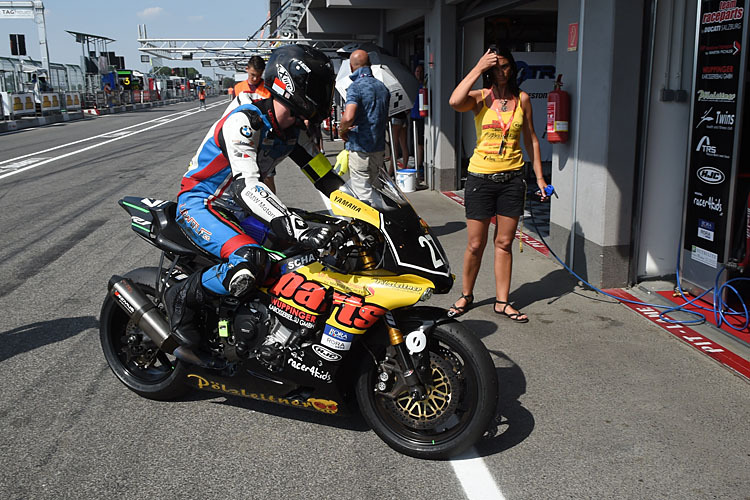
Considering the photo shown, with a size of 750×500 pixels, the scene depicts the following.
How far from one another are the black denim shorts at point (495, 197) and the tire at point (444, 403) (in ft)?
7.35

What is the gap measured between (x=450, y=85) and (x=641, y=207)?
19.4 feet

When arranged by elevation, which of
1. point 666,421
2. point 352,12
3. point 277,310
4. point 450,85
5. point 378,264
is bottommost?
point 666,421

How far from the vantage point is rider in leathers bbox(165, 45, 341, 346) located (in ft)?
11.4

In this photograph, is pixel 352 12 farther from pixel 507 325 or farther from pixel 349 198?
pixel 349 198

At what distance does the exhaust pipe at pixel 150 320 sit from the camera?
12.9 feet

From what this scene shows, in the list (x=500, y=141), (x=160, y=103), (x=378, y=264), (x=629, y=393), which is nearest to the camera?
(x=378, y=264)

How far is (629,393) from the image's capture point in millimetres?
4309

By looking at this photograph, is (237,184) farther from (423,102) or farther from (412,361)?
Answer: (423,102)

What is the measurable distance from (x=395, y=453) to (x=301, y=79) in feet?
6.40

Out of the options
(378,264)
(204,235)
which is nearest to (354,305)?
(378,264)

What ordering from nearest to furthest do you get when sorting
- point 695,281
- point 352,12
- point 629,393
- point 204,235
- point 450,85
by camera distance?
point 204,235 < point 629,393 < point 695,281 < point 450,85 < point 352,12

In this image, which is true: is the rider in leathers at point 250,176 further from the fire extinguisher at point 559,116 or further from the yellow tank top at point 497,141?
the fire extinguisher at point 559,116

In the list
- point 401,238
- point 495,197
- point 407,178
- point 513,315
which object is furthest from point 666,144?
point 407,178

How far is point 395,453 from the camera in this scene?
3.65 metres
